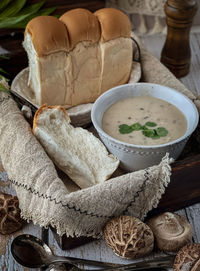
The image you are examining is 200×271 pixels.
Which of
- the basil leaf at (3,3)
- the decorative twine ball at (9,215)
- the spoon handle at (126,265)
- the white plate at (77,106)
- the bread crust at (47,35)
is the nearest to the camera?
the spoon handle at (126,265)

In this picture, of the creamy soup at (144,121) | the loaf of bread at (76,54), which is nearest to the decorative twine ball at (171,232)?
the creamy soup at (144,121)

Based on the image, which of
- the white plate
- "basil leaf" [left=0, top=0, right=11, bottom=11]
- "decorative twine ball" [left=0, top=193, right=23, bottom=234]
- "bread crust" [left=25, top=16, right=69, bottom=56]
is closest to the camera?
"decorative twine ball" [left=0, top=193, right=23, bottom=234]

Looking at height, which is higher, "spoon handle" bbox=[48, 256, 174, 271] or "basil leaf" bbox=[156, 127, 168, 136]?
"basil leaf" bbox=[156, 127, 168, 136]

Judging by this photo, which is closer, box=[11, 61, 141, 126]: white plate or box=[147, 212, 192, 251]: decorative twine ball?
box=[147, 212, 192, 251]: decorative twine ball

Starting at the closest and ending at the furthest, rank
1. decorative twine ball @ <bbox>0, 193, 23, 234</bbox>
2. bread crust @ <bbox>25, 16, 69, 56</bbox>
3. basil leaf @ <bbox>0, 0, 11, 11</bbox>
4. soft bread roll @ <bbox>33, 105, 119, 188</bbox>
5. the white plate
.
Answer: decorative twine ball @ <bbox>0, 193, 23, 234</bbox> → soft bread roll @ <bbox>33, 105, 119, 188</bbox> → bread crust @ <bbox>25, 16, 69, 56</bbox> → the white plate → basil leaf @ <bbox>0, 0, 11, 11</bbox>

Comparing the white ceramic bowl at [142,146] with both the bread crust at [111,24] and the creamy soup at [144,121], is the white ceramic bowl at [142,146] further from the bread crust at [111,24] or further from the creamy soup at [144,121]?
the bread crust at [111,24]

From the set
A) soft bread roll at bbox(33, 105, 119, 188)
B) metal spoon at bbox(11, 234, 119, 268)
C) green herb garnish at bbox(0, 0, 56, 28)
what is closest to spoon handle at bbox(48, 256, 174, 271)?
metal spoon at bbox(11, 234, 119, 268)

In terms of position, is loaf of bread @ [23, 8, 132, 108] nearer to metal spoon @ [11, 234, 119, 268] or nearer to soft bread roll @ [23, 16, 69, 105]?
soft bread roll @ [23, 16, 69, 105]
